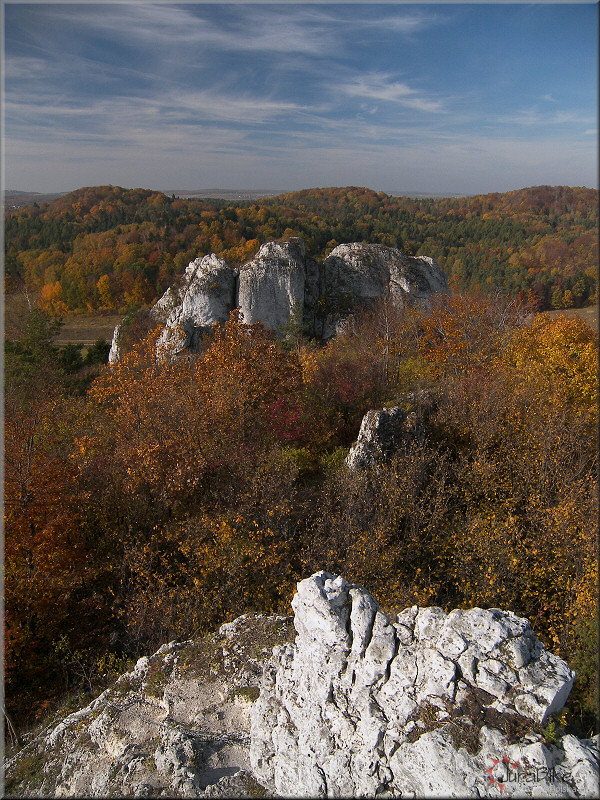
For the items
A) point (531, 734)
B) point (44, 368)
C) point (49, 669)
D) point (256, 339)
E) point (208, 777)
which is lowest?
point (49, 669)

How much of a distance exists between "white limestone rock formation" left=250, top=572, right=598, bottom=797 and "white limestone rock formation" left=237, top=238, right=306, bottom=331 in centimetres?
3294

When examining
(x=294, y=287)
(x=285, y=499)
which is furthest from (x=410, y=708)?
(x=294, y=287)

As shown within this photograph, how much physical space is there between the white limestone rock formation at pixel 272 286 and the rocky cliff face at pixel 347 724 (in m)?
32.7

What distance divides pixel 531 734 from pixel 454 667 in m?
1.04

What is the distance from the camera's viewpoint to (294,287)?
3872 cm

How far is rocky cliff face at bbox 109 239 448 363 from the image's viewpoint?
3809 centimetres

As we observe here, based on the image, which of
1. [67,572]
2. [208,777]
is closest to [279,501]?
[67,572]

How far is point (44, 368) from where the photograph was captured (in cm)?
2811

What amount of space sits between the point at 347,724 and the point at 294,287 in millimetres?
35581

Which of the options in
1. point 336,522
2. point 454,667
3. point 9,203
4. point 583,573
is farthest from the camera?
point 9,203

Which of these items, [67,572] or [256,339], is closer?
[67,572]

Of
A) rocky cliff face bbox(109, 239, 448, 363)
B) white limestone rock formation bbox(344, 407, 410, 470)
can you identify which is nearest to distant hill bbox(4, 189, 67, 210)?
rocky cliff face bbox(109, 239, 448, 363)

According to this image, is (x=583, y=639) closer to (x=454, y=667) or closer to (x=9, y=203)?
(x=454, y=667)

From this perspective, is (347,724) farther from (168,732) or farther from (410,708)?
(168,732)
